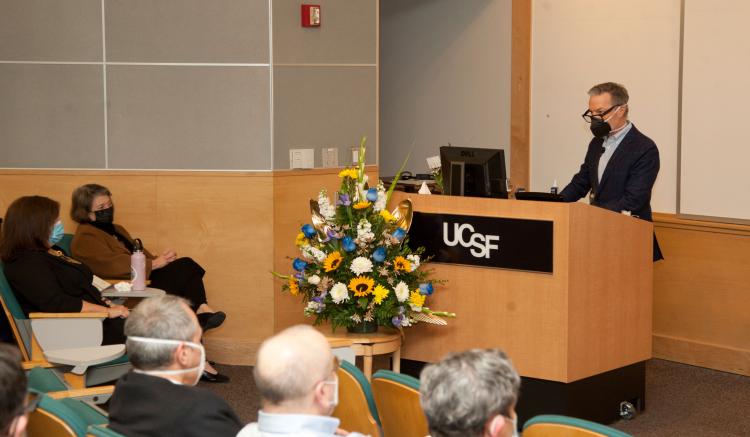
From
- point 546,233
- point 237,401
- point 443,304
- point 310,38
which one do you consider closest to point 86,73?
point 310,38

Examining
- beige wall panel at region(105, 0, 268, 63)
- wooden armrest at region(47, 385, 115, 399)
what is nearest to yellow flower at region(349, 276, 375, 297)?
wooden armrest at region(47, 385, 115, 399)

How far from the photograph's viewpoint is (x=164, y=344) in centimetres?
293

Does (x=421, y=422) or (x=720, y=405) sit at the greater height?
(x=421, y=422)

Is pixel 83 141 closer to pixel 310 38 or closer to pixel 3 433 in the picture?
pixel 310 38

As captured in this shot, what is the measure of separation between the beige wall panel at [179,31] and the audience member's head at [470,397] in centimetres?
442

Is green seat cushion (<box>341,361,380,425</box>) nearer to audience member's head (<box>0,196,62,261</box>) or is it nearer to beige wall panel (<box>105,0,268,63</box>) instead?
audience member's head (<box>0,196,62,261</box>)

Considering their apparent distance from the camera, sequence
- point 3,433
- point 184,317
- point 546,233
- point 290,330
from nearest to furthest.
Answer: point 3,433 → point 290,330 → point 184,317 → point 546,233

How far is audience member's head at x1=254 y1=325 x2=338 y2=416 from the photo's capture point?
2504 millimetres

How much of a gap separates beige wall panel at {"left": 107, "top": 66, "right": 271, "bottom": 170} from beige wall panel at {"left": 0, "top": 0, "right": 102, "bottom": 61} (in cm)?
26

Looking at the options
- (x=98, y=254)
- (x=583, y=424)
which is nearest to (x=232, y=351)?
(x=98, y=254)

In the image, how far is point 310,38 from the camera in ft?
21.8

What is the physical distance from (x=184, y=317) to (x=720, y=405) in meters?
3.69

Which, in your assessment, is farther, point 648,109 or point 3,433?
point 648,109

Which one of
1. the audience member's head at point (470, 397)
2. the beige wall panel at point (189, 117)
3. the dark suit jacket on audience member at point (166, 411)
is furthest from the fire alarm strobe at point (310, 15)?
the audience member's head at point (470, 397)
